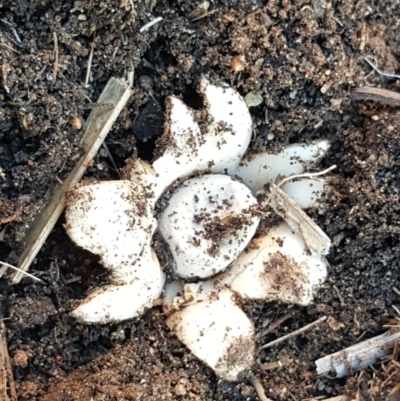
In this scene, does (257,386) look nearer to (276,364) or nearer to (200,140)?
(276,364)

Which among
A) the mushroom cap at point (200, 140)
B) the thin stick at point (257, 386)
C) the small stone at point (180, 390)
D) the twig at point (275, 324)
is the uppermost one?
the mushroom cap at point (200, 140)

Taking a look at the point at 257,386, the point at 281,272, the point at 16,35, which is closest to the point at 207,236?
the point at 281,272

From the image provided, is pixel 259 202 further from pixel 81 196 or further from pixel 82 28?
pixel 82 28

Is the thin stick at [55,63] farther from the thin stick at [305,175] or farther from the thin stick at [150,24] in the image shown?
the thin stick at [305,175]

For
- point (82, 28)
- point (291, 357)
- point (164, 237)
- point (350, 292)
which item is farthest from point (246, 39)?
point (291, 357)

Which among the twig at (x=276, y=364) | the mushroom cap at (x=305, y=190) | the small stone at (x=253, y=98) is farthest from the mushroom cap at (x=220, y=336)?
the small stone at (x=253, y=98)

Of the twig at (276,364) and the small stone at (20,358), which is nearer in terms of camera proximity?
the small stone at (20,358)
